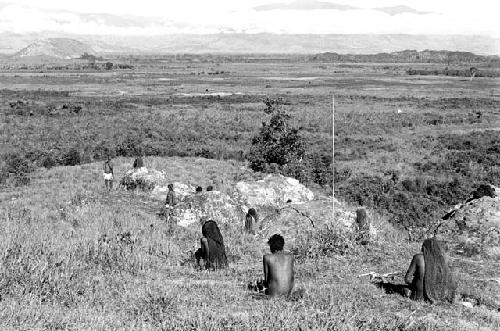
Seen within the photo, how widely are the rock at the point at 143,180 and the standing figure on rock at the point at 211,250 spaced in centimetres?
1110

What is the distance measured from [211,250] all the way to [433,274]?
12.0 feet

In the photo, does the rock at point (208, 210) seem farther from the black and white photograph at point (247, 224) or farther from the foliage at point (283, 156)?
the foliage at point (283, 156)

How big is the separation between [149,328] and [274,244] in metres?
2.47

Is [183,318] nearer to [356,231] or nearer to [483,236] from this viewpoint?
[356,231]

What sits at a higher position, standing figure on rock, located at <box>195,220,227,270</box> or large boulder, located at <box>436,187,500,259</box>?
standing figure on rock, located at <box>195,220,227,270</box>

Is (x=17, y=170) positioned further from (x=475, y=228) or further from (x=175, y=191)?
(x=475, y=228)

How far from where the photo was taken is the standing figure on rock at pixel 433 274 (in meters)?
8.40

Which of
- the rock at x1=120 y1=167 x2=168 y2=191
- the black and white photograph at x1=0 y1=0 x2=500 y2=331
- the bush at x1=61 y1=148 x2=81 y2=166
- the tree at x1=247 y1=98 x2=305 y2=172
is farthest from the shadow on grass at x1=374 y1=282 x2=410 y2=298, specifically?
the bush at x1=61 y1=148 x2=81 y2=166

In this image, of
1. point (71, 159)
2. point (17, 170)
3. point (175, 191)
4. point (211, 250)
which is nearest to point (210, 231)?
point (211, 250)

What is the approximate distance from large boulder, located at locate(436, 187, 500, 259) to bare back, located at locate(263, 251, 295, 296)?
6.62 meters

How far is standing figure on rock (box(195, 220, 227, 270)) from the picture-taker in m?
10.1

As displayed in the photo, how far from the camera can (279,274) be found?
7.95 meters

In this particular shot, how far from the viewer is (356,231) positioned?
42.4ft

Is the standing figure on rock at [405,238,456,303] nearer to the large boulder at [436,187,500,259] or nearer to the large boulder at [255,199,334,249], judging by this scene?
the large boulder at [436,187,500,259]
